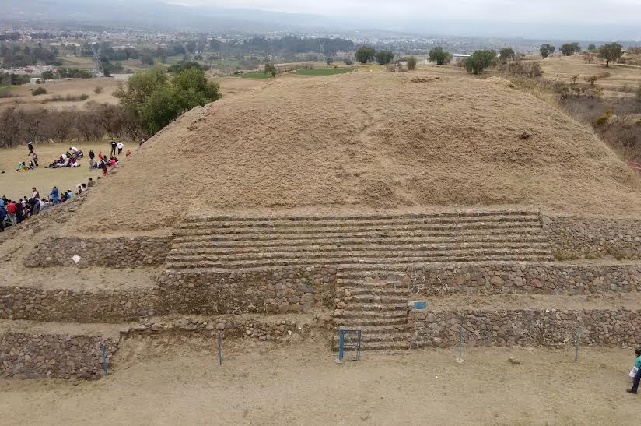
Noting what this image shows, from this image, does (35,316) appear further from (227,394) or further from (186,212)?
(227,394)

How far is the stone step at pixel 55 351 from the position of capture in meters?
11.3

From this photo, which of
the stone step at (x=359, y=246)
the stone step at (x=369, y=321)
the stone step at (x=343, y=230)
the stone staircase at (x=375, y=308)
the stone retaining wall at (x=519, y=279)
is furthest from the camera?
the stone step at (x=343, y=230)

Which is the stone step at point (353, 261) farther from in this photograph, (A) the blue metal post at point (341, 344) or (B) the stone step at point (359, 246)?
(A) the blue metal post at point (341, 344)

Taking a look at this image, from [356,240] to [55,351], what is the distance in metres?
7.15

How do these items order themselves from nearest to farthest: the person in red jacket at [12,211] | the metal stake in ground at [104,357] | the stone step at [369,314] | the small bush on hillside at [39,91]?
the metal stake in ground at [104,357], the stone step at [369,314], the person in red jacket at [12,211], the small bush on hillside at [39,91]

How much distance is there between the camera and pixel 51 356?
452 inches

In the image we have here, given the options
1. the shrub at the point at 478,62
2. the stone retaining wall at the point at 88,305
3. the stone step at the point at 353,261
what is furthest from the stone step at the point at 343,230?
the shrub at the point at 478,62

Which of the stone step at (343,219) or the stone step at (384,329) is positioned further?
the stone step at (343,219)

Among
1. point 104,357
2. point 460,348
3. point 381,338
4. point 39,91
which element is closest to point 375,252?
point 381,338

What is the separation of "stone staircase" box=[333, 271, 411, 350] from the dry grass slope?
7.98 ft

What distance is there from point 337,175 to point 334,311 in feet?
14.4

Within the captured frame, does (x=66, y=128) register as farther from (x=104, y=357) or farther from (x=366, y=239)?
(x=366, y=239)

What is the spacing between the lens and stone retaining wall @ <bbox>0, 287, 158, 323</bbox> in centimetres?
1224

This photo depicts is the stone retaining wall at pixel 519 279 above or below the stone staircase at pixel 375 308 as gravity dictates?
above
